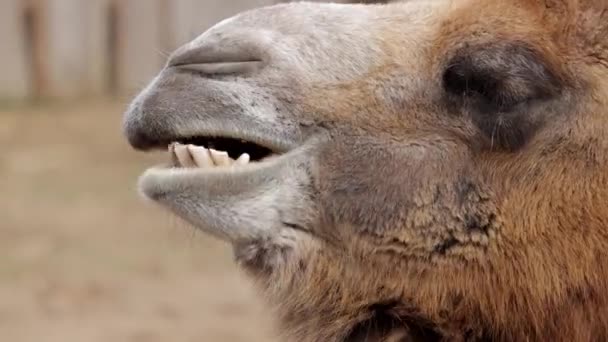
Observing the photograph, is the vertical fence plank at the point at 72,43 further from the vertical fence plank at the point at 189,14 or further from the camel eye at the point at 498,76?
the camel eye at the point at 498,76

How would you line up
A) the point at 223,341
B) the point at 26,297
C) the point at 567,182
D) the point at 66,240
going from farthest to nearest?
the point at 66,240
the point at 26,297
the point at 223,341
the point at 567,182

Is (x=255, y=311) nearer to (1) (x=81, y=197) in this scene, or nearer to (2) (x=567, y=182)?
(1) (x=81, y=197)

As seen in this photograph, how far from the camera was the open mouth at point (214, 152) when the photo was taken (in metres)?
2.76

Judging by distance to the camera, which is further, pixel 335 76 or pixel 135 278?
pixel 135 278

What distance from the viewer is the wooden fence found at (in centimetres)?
1003

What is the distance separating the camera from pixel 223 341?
6.11 m

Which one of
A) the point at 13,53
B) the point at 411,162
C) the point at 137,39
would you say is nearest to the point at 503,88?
the point at 411,162

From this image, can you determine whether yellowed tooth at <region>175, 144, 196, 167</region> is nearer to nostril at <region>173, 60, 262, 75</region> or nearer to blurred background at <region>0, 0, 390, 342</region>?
nostril at <region>173, 60, 262, 75</region>

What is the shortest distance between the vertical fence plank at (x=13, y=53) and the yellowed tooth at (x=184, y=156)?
7.61 metres

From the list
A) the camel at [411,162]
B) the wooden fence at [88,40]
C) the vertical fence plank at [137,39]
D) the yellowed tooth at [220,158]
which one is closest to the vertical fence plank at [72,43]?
the wooden fence at [88,40]

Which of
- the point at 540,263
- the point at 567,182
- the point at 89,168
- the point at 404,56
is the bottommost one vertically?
the point at 89,168

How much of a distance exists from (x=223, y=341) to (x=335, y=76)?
137 inches

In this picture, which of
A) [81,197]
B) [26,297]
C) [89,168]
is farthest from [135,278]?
[89,168]

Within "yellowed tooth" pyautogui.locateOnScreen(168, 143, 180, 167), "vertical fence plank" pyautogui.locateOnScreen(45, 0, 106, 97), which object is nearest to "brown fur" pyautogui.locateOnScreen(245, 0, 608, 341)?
"yellowed tooth" pyautogui.locateOnScreen(168, 143, 180, 167)
